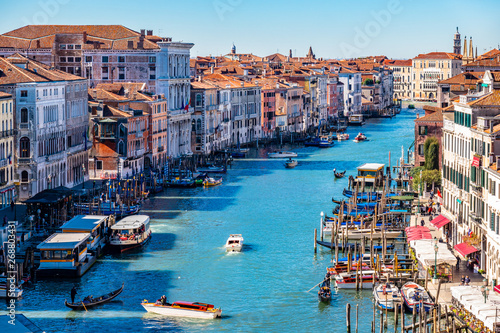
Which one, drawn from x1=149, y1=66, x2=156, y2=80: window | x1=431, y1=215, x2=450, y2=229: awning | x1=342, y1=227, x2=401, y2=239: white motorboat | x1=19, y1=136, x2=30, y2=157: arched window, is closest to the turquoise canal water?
x1=342, y1=227, x2=401, y2=239: white motorboat

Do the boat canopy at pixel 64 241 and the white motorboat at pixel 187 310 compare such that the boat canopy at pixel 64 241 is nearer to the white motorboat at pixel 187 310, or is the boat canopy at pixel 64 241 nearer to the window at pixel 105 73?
the white motorboat at pixel 187 310

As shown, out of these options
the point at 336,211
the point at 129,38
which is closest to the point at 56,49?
the point at 129,38

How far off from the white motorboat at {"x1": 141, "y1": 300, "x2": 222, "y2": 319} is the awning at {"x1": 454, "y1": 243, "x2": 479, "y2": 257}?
6.53 meters

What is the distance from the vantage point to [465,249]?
85.5 ft

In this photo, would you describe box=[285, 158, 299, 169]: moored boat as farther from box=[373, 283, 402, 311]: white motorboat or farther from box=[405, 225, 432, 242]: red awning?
box=[373, 283, 402, 311]: white motorboat

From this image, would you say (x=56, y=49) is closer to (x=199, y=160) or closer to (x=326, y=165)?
(x=199, y=160)

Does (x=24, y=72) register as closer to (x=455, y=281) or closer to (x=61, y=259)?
(x=61, y=259)

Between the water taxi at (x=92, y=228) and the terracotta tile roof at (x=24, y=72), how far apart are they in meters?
8.03

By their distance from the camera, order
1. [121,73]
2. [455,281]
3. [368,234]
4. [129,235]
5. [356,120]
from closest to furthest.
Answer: [455,281], [129,235], [368,234], [121,73], [356,120]

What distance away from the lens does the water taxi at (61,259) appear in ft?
89.9

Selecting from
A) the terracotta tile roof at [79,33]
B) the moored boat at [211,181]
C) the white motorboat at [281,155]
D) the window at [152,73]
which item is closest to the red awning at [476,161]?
the moored boat at [211,181]

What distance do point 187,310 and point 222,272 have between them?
465 centimetres

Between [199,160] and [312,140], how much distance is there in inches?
726

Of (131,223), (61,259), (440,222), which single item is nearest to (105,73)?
(131,223)
